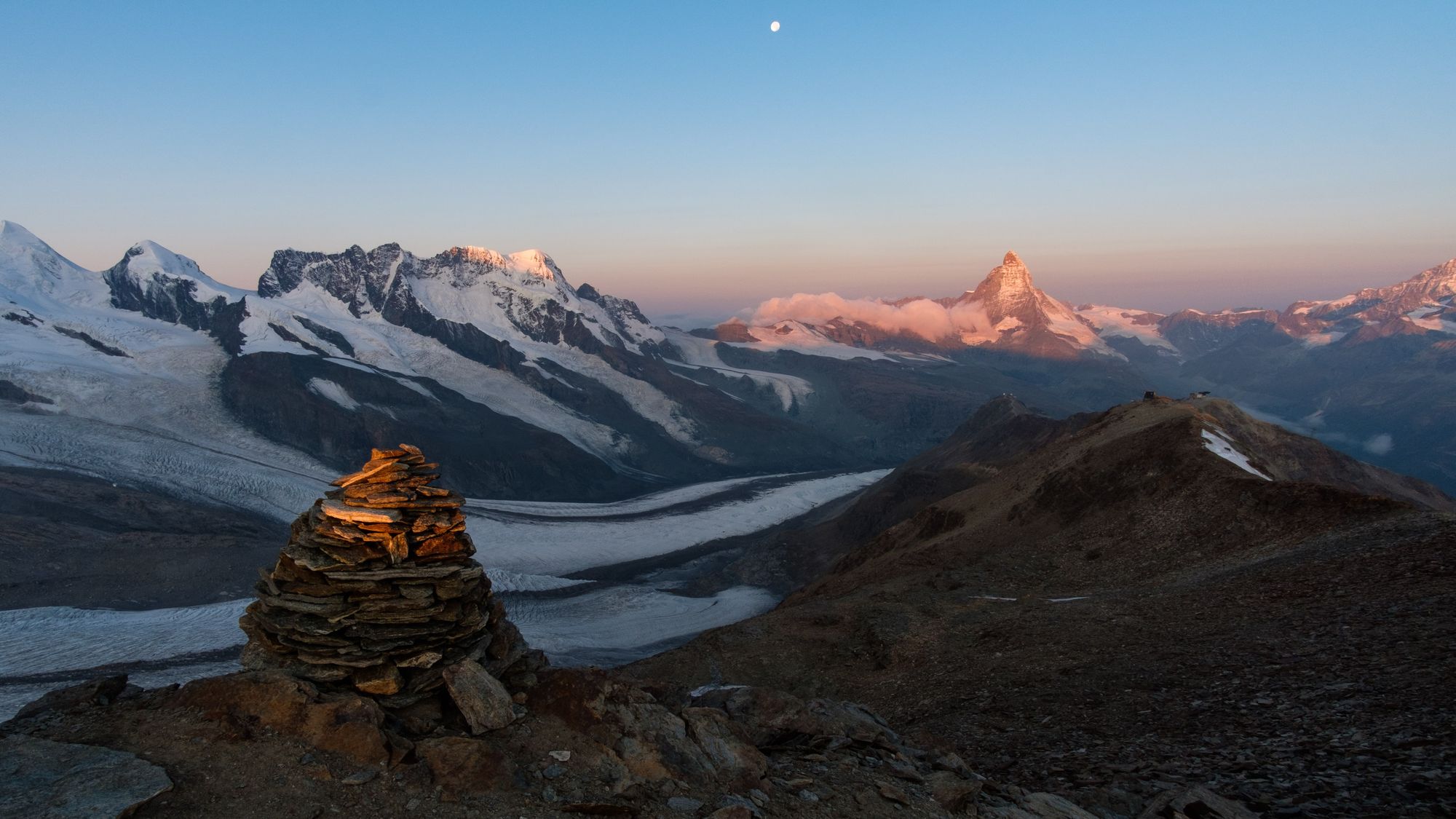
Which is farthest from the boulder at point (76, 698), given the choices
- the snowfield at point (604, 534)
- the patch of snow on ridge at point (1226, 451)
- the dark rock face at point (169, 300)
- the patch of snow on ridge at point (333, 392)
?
the dark rock face at point (169, 300)

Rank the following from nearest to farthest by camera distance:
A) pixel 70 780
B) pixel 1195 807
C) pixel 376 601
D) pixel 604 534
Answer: pixel 70 780, pixel 1195 807, pixel 376 601, pixel 604 534

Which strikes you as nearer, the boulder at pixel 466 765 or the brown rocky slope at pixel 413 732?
the brown rocky slope at pixel 413 732

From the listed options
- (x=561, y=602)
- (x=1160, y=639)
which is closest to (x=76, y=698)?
(x=1160, y=639)

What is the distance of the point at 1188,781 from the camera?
1273 centimetres

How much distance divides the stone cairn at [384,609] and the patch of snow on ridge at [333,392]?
166910 mm

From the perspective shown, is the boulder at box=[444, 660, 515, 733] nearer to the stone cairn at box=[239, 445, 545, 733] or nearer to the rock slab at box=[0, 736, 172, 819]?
the stone cairn at box=[239, 445, 545, 733]

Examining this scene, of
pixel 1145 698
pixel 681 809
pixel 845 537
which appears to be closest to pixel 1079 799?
pixel 1145 698

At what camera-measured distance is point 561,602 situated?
77188 mm

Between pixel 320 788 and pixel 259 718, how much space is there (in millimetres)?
1673

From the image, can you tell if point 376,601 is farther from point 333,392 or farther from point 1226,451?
point 333,392

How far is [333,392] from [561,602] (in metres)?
115

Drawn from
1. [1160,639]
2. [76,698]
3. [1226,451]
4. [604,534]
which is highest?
[1226,451]

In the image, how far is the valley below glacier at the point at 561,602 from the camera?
51.1 meters

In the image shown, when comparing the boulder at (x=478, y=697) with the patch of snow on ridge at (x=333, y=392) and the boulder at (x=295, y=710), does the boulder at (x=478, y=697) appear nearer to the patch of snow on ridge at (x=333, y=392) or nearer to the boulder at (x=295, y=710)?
the boulder at (x=295, y=710)
